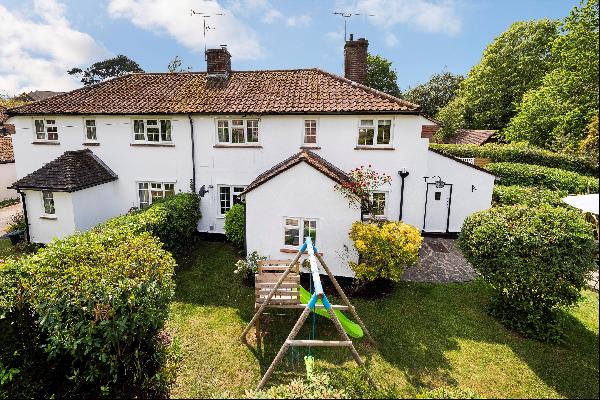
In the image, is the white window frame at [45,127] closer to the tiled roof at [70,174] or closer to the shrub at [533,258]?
the tiled roof at [70,174]

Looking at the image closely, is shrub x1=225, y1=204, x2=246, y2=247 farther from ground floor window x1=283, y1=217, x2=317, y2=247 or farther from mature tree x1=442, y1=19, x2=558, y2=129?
mature tree x1=442, y1=19, x2=558, y2=129

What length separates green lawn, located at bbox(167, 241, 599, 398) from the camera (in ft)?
22.1

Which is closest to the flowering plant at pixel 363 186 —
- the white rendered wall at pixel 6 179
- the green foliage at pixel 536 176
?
the green foliage at pixel 536 176

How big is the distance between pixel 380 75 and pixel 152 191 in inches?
1674

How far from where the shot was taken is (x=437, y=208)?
15.7m

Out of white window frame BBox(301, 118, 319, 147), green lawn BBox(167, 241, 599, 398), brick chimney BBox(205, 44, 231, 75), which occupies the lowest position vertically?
green lawn BBox(167, 241, 599, 398)

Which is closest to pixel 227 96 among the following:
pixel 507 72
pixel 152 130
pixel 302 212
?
pixel 152 130

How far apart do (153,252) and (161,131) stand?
9.12 meters

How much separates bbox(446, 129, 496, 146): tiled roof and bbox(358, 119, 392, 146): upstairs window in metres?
23.3

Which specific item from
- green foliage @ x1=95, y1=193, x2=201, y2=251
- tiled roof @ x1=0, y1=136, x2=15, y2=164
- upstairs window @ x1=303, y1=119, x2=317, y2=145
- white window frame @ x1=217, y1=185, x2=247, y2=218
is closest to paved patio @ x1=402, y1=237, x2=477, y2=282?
upstairs window @ x1=303, y1=119, x2=317, y2=145

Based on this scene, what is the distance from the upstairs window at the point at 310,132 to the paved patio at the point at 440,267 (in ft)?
22.2

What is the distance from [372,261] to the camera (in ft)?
33.2

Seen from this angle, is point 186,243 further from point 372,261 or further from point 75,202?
point 372,261

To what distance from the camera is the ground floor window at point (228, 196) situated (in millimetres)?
14922
